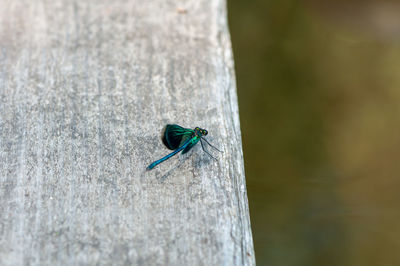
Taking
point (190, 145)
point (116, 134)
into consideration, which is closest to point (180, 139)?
point (190, 145)

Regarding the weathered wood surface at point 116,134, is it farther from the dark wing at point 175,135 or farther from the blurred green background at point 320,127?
the blurred green background at point 320,127

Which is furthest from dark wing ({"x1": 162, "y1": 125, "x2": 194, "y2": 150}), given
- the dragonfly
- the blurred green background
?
the blurred green background

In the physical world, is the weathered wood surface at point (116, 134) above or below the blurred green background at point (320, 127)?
above

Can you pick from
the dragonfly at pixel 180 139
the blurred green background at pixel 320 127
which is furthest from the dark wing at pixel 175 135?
the blurred green background at pixel 320 127

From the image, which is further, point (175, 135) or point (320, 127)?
point (320, 127)

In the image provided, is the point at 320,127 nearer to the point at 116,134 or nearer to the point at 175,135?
the point at 175,135

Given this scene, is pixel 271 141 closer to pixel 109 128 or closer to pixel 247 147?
pixel 247 147
